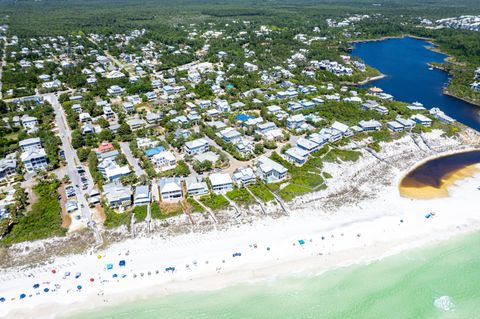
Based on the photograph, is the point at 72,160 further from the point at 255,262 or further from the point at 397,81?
the point at 397,81

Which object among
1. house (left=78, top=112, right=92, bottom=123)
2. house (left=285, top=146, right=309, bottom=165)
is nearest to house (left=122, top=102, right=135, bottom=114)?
house (left=78, top=112, right=92, bottom=123)

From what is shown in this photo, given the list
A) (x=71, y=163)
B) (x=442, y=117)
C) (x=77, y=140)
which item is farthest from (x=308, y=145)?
(x=77, y=140)

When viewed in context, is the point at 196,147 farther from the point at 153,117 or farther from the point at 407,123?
the point at 407,123

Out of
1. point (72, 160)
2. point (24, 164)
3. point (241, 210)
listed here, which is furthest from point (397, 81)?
point (24, 164)

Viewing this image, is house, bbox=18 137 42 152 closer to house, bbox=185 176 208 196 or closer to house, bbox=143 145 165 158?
house, bbox=143 145 165 158

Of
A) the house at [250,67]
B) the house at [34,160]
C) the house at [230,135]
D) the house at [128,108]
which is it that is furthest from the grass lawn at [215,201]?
the house at [250,67]
